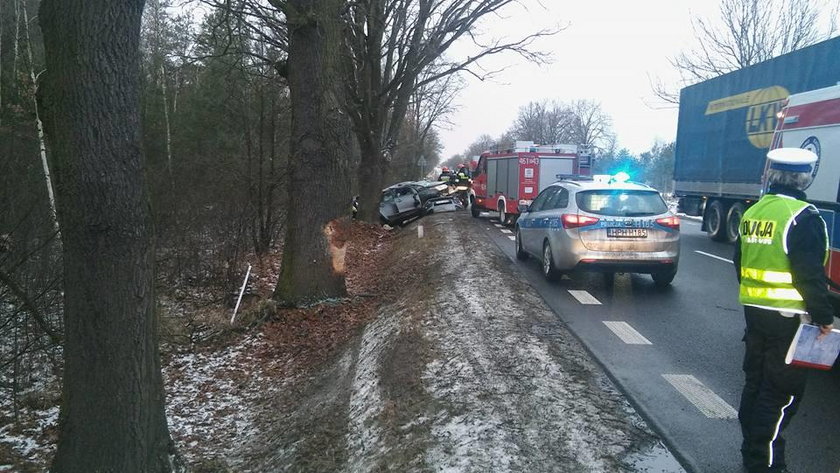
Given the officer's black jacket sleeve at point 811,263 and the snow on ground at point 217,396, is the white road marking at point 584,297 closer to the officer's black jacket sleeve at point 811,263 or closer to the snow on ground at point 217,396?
the snow on ground at point 217,396

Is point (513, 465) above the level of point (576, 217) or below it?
below

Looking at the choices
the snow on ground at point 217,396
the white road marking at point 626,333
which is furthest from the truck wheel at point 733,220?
the snow on ground at point 217,396

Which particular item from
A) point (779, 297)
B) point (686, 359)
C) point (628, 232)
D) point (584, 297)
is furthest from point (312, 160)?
point (779, 297)

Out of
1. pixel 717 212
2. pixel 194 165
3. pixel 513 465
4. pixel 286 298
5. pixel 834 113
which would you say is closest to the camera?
pixel 513 465

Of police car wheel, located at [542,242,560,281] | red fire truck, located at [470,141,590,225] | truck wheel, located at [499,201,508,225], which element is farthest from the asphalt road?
truck wheel, located at [499,201,508,225]

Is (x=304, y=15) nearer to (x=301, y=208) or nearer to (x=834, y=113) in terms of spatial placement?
(x=301, y=208)

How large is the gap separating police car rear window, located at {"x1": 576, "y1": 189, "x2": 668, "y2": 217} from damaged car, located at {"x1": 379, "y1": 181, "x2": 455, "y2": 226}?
14.8 metres

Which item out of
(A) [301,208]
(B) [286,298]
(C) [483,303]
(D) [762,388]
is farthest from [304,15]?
(D) [762,388]

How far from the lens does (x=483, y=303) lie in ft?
27.1

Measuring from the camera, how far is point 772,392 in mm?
3607

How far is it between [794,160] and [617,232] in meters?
5.35

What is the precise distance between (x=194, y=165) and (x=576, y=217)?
30.1ft

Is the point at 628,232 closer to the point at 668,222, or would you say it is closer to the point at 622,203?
the point at 622,203

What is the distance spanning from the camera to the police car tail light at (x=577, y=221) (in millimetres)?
9078
